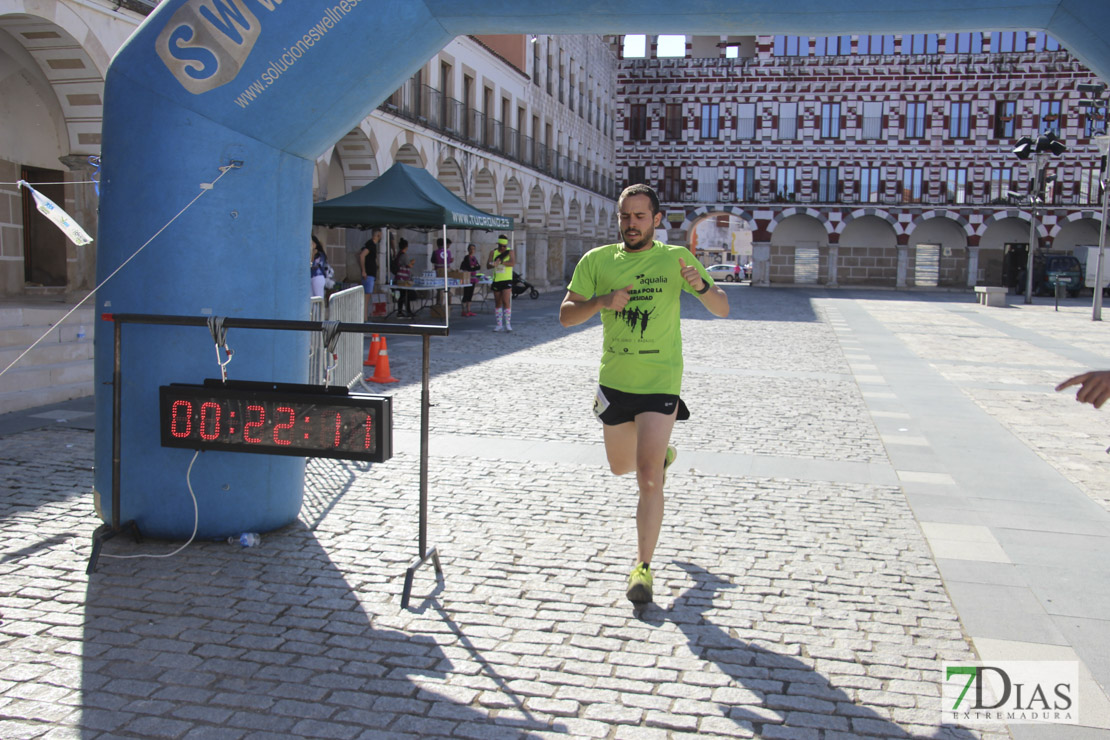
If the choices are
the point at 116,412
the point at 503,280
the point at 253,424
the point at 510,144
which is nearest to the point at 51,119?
the point at 503,280

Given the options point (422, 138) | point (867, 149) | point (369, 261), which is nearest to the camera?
point (369, 261)

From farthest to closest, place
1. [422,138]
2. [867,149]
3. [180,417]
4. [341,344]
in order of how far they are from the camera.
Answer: [867,149], [422,138], [341,344], [180,417]

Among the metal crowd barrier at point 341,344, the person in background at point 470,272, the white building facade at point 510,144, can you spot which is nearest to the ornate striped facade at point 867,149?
the white building facade at point 510,144

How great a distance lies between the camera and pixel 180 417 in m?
4.62

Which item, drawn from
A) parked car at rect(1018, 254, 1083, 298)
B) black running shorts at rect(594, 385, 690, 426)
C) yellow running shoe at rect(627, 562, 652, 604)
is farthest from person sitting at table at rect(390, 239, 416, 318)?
parked car at rect(1018, 254, 1083, 298)

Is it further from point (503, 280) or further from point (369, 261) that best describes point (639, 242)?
point (369, 261)

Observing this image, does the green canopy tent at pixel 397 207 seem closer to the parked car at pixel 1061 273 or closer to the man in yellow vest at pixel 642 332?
the man in yellow vest at pixel 642 332

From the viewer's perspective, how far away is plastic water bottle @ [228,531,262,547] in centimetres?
490

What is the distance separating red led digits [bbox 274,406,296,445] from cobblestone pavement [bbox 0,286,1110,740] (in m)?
0.65

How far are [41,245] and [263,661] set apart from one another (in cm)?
1331

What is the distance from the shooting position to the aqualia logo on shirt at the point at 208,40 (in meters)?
4.58

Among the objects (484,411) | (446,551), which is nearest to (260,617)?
(446,551)

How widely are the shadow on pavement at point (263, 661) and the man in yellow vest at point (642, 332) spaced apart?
113 cm

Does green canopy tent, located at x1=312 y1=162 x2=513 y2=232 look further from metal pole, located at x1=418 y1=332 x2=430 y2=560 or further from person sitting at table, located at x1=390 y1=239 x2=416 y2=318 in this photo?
metal pole, located at x1=418 y1=332 x2=430 y2=560
